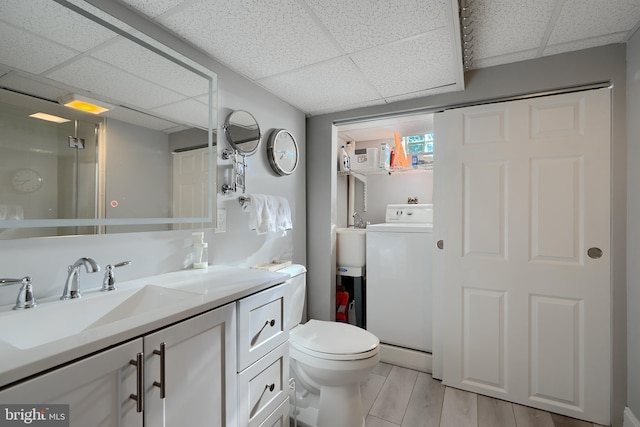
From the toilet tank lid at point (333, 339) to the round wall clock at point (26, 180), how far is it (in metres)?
1.30

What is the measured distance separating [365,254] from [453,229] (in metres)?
0.78

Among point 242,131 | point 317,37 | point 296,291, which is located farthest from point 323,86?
point 296,291

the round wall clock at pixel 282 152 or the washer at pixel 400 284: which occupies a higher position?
the round wall clock at pixel 282 152

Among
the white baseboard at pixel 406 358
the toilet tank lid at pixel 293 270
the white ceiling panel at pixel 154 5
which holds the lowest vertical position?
the white baseboard at pixel 406 358

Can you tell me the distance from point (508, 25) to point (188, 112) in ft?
5.41

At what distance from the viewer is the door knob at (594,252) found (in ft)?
5.16

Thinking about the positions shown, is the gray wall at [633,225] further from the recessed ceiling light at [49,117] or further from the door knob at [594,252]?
the recessed ceiling light at [49,117]

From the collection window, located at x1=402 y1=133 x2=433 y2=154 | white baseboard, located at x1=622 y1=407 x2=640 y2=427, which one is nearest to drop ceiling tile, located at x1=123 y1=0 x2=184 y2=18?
window, located at x1=402 y1=133 x2=433 y2=154

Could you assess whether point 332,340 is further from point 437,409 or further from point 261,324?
point 437,409

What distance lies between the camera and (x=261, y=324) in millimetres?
1149

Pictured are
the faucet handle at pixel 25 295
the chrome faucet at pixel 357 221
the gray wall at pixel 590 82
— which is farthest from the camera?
the chrome faucet at pixel 357 221

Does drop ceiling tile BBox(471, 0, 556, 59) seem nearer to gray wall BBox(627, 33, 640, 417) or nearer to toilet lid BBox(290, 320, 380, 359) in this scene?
gray wall BBox(627, 33, 640, 417)

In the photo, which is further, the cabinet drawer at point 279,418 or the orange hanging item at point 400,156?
the orange hanging item at point 400,156

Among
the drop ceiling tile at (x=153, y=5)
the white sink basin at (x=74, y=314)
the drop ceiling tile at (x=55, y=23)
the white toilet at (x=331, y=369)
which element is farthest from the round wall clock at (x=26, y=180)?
the white toilet at (x=331, y=369)
